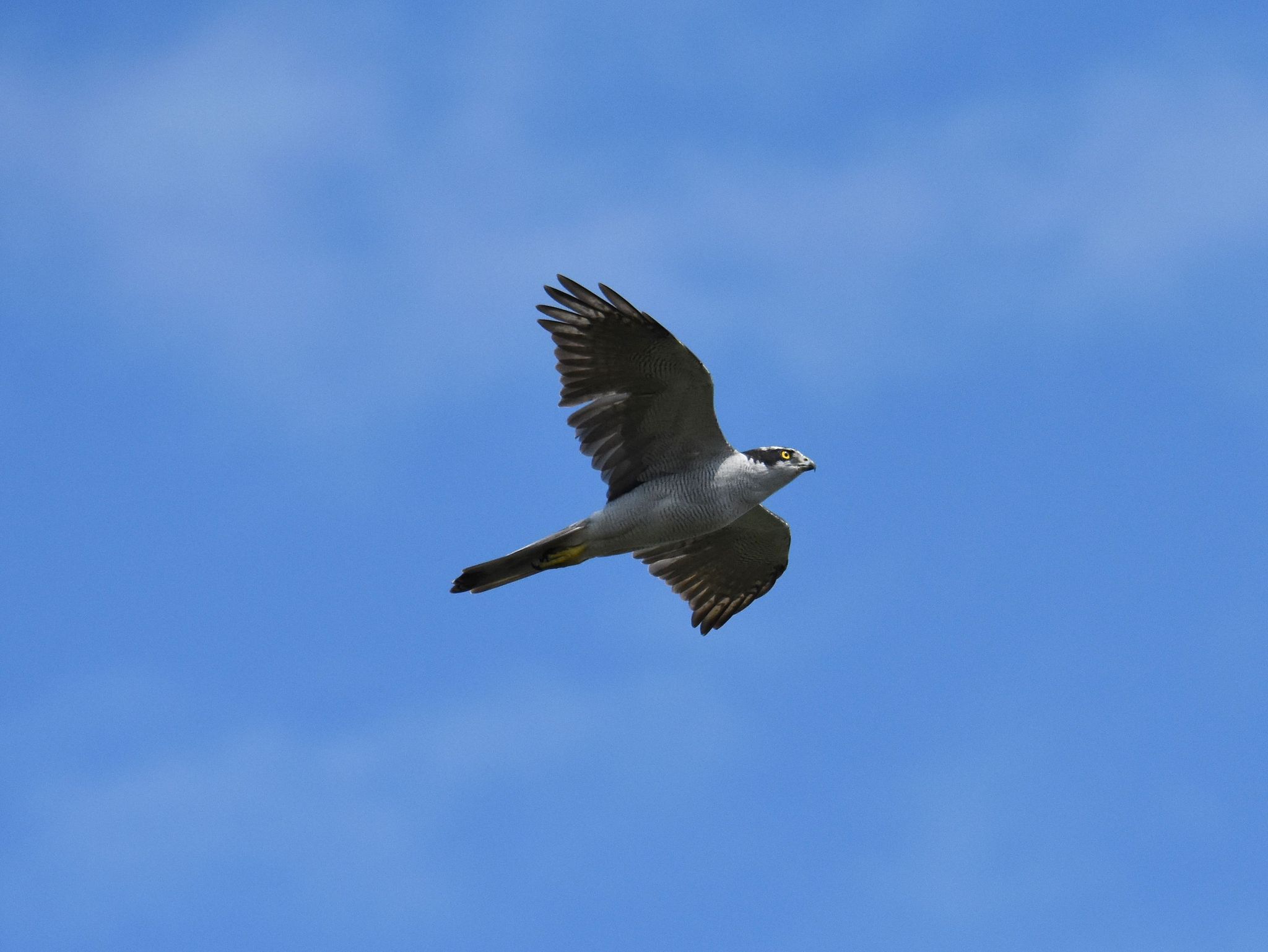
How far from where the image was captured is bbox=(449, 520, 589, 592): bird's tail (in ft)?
50.3

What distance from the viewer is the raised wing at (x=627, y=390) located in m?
15.0

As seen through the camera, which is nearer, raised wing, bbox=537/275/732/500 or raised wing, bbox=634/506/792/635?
raised wing, bbox=537/275/732/500

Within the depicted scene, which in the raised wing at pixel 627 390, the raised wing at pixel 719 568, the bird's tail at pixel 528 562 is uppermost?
the raised wing at pixel 627 390

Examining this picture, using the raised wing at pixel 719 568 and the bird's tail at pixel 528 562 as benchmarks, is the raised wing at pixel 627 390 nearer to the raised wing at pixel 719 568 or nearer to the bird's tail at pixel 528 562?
the bird's tail at pixel 528 562

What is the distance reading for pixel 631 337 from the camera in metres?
15.1

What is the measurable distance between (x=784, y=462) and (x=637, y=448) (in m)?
1.55

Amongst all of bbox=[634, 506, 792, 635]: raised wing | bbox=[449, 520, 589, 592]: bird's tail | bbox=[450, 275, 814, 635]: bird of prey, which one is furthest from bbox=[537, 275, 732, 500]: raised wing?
bbox=[634, 506, 792, 635]: raised wing

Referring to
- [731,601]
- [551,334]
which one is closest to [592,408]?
[551,334]

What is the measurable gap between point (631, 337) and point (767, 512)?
3062mm

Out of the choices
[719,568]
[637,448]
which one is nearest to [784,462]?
[637,448]

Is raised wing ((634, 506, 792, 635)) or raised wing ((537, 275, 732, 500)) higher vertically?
raised wing ((537, 275, 732, 500))

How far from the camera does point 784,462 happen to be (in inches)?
605

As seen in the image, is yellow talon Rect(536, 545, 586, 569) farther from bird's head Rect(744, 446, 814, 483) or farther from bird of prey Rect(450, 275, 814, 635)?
bird's head Rect(744, 446, 814, 483)

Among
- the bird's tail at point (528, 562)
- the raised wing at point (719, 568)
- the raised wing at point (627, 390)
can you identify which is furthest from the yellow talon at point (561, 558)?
the raised wing at point (719, 568)
